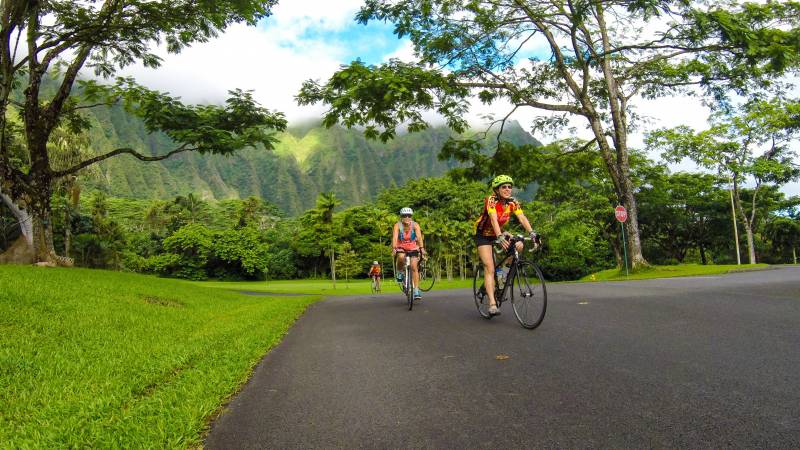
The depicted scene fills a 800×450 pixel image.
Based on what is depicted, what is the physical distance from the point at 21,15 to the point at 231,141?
A: 6267 mm

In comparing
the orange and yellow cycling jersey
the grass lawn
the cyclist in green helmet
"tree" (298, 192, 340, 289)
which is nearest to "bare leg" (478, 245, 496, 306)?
the cyclist in green helmet

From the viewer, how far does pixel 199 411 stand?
3.50 m

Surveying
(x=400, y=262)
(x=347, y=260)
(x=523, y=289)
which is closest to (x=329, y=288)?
(x=347, y=260)

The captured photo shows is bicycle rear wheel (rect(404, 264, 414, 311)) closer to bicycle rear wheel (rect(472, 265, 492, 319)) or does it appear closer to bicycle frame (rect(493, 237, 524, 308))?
bicycle rear wheel (rect(472, 265, 492, 319))

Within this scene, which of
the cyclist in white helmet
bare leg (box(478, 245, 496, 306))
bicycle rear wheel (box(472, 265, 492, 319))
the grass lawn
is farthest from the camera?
the grass lawn

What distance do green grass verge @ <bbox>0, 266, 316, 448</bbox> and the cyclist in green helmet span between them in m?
3.30

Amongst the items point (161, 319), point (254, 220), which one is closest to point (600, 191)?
point (161, 319)

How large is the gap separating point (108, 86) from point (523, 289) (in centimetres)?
1443

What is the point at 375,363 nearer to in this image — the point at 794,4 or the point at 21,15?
the point at 21,15

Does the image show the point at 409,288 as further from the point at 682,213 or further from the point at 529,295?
the point at 682,213

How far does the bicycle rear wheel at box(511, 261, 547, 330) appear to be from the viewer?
609 centimetres

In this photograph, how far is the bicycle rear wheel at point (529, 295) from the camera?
20.0ft

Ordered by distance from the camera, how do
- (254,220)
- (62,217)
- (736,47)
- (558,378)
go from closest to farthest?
(558,378)
(736,47)
(62,217)
(254,220)

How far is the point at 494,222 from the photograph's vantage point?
21.9 ft
